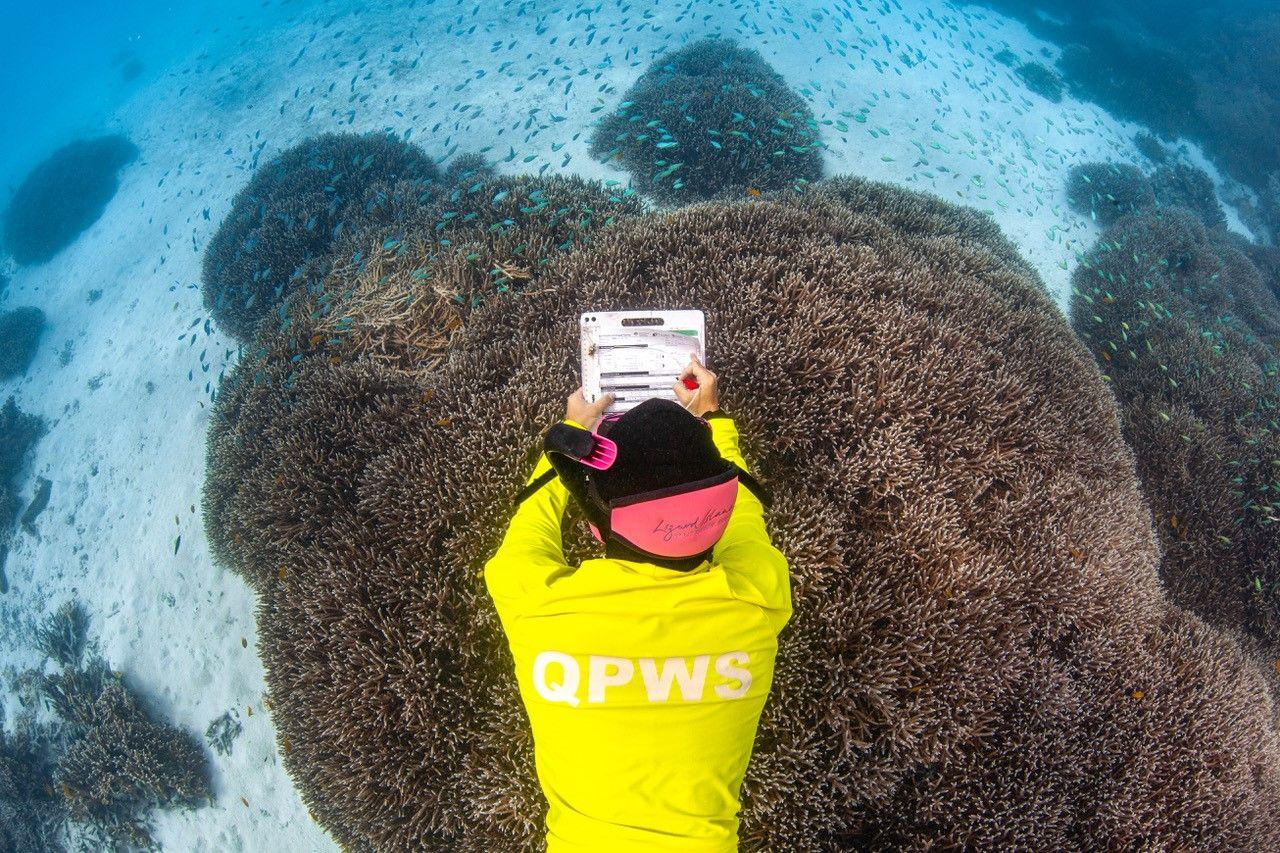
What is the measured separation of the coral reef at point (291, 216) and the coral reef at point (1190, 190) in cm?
1711

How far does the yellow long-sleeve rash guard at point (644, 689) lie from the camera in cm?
180

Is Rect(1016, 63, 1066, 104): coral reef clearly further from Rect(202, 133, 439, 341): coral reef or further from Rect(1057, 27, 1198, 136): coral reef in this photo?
Rect(202, 133, 439, 341): coral reef

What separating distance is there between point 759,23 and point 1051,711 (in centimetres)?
1569

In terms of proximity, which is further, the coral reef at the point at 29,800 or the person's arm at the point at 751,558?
the coral reef at the point at 29,800

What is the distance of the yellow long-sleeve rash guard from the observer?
5.90 feet

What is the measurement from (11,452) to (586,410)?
15572 mm

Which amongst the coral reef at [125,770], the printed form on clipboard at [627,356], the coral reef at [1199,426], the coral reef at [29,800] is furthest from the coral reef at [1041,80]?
the coral reef at [29,800]

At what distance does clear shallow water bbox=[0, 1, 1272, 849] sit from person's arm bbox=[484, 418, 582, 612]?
17.0 ft

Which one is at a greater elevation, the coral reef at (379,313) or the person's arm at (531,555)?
the person's arm at (531,555)

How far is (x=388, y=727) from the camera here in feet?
10.9

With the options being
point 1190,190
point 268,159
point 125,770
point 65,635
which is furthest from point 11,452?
point 1190,190

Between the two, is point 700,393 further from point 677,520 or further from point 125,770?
point 125,770

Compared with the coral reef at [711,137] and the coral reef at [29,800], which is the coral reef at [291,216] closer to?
the coral reef at [711,137]

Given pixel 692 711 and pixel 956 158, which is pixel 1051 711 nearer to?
pixel 692 711
